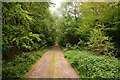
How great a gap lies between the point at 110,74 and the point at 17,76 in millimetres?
5008

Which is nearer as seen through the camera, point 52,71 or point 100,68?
point 100,68

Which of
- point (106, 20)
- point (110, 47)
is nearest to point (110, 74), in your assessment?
point (110, 47)

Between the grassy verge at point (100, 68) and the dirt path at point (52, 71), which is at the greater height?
the grassy verge at point (100, 68)

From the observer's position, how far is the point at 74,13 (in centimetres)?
2708

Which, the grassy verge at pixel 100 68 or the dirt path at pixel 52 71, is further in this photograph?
the dirt path at pixel 52 71

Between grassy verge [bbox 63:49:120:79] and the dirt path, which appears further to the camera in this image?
the dirt path

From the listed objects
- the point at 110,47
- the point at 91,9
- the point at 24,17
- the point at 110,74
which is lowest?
the point at 110,74

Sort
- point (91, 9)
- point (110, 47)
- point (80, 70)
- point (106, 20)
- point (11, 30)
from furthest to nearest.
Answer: point (91, 9) < point (106, 20) < point (110, 47) < point (80, 70) < point (11, 30)

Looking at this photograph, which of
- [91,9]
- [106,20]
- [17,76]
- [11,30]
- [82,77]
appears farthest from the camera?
[91,9]

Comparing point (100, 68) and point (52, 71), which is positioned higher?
point (100, 68)

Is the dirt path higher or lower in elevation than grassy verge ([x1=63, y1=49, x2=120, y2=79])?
lower

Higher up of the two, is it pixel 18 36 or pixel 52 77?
pixel 18 36

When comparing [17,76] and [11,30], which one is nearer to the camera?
[11,30]

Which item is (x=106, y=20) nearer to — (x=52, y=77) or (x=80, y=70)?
(x=80, y=70)
